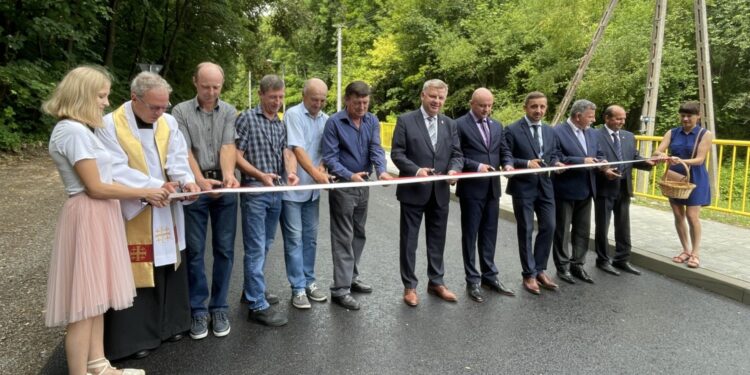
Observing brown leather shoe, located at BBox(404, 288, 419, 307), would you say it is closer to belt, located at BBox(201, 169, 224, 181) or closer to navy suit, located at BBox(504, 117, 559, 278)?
navy suit, located at BBox(504, 117, 559, 278)

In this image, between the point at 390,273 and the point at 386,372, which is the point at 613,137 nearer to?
the point at 390,273

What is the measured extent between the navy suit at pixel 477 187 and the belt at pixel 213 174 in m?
2.23

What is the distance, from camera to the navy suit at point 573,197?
498 cm

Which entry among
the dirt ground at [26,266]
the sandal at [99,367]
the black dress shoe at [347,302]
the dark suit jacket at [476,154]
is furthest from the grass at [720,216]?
the dirt ground at [26,266]

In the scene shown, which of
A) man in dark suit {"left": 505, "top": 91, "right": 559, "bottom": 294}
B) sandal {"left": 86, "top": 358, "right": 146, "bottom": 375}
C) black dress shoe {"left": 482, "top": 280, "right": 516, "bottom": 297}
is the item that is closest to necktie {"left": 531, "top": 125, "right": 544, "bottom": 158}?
man in dark suit {"left": 505, "top": 91, "right": 559, "bottom": 294}

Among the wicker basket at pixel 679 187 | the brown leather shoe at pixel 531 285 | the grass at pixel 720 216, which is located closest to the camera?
the brown leather shoe at pixel 531 285

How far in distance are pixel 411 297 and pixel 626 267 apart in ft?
9.02

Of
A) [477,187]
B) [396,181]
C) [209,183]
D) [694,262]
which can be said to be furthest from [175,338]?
[694,262]

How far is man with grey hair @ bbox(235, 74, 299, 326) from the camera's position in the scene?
12.5 feet

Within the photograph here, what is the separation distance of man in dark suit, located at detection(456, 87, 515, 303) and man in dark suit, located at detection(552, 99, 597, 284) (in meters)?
0.77

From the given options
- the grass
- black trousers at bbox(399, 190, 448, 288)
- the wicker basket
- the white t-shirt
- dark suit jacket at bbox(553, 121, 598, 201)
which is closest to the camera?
the white t-shirt

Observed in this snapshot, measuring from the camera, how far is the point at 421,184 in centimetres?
429

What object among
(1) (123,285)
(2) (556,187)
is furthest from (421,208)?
(1) (123,285)

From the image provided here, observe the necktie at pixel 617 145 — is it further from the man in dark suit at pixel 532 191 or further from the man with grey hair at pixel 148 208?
the man with grey hair at pixel 148 208
